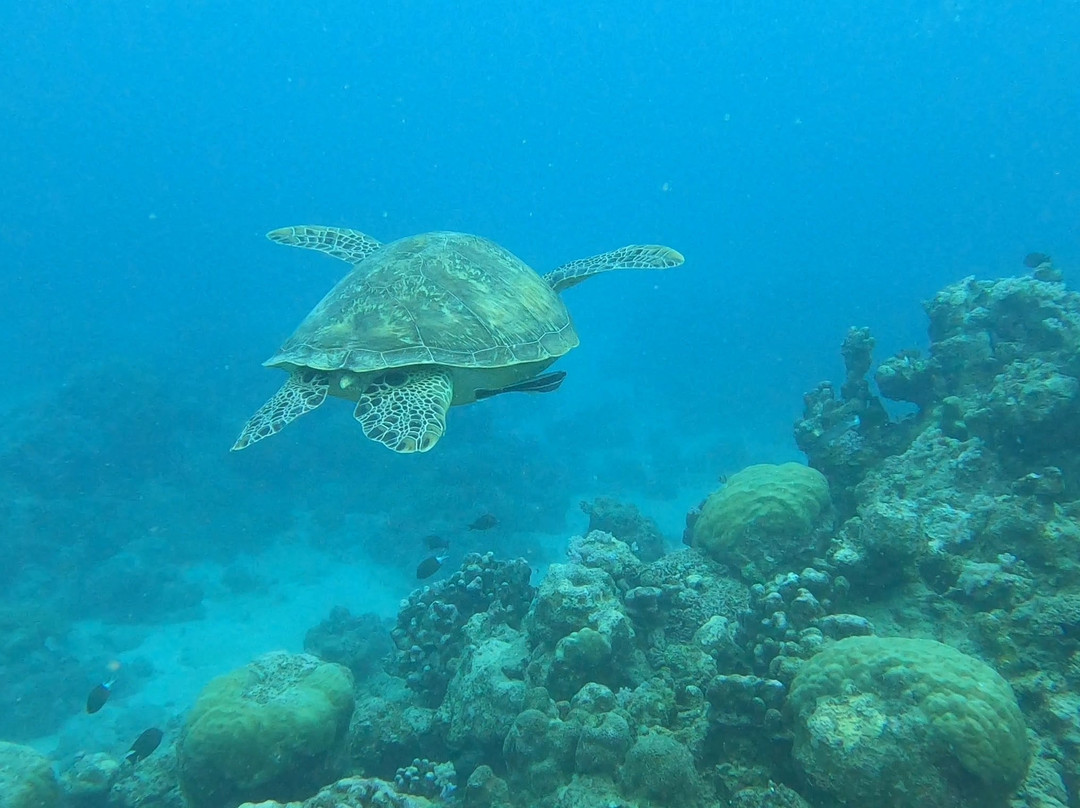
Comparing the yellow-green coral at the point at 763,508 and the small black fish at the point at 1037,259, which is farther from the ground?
the small black fish at the point at 1037,259

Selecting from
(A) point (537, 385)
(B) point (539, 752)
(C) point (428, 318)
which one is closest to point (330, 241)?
(C) point (428, 318)

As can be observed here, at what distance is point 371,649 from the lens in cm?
1051

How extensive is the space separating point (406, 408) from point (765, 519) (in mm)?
3963

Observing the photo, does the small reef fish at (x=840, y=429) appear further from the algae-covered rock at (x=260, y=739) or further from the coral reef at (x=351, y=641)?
the coral reef at (x=351, y=641)

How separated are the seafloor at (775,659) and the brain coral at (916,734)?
0.01 m

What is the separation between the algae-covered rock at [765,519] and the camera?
5996mm

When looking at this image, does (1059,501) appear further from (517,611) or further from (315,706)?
(315,706)

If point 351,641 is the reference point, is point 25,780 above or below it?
below

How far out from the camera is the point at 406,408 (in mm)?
5324

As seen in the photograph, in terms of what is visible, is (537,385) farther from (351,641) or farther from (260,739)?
(351,641)

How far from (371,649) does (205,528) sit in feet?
31.1

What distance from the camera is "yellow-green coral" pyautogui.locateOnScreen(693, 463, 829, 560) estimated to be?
6.08 metres

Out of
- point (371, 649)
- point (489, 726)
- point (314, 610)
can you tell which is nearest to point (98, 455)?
point (314, 610)

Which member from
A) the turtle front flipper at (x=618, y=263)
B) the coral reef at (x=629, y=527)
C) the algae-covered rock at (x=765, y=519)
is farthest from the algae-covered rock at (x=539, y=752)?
the coral reef at (x=629, y=527)
